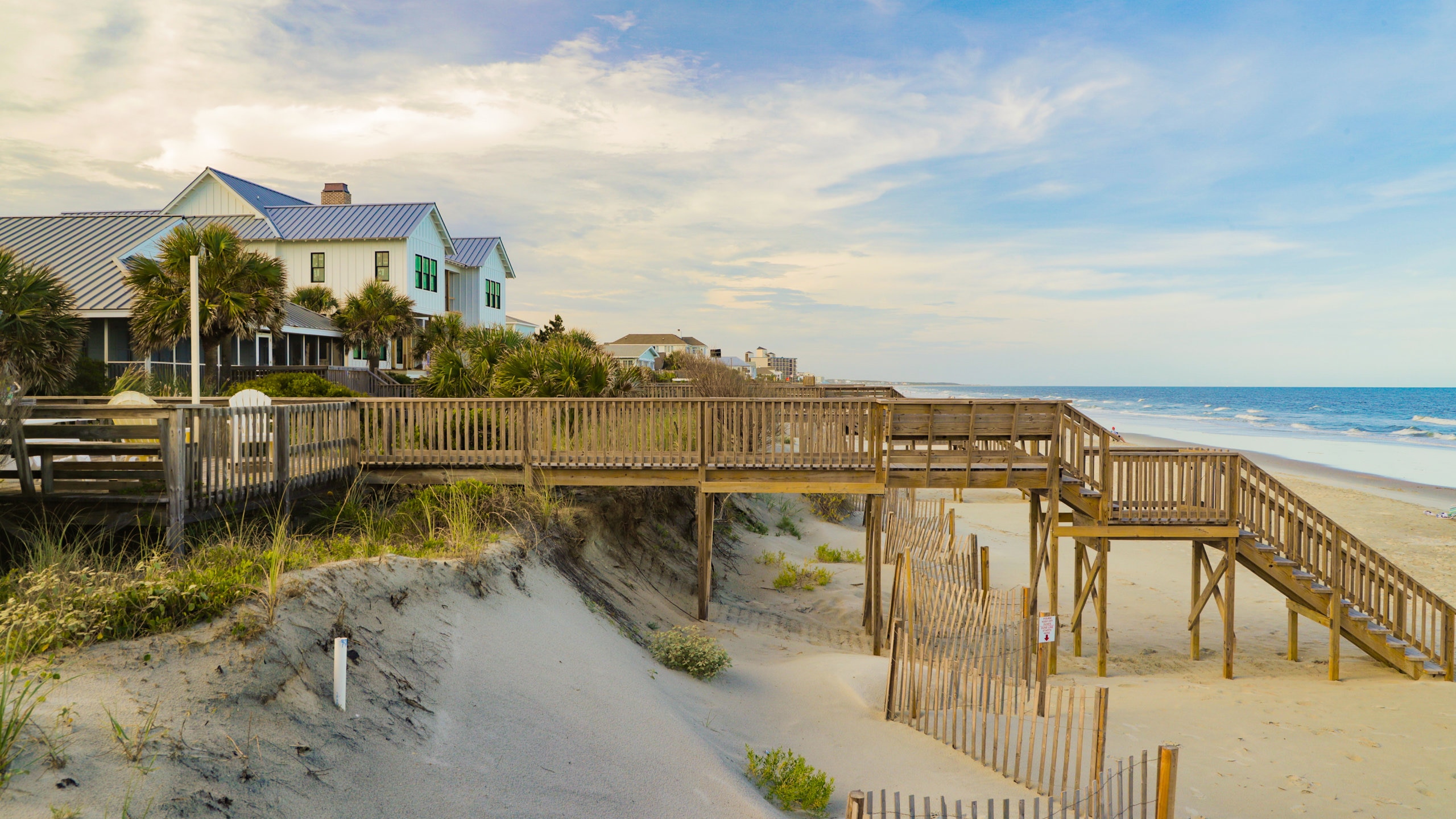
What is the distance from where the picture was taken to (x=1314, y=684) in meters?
10.7

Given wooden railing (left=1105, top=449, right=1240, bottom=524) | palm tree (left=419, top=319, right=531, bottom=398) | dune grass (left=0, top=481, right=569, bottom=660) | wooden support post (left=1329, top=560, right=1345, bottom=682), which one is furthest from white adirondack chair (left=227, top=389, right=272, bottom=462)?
wooden support post (left=1329, top=560, right=1345, bottom=682)

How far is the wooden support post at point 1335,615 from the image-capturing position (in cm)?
1085

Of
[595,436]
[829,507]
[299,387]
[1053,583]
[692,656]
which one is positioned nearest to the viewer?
[692,656]

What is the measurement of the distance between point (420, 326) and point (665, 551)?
1067 inches

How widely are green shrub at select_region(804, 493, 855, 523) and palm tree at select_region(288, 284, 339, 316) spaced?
22.5 meters

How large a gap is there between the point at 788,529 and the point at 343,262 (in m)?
25.2

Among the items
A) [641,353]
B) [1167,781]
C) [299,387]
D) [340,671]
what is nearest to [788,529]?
[299,387]

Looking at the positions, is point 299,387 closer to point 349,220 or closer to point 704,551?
point 704,551

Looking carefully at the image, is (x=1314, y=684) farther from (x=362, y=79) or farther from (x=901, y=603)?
(x=362, y=79)

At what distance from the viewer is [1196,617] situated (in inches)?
466

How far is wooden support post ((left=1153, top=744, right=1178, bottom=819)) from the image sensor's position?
17.2ft

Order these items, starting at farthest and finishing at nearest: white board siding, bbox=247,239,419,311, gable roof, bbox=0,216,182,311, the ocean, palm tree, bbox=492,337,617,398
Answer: the ocean
white board siding, bbox=247,239,419,311
gable roof, bbox=0,216,182,311
palm tree, bbox=492,337,617,398

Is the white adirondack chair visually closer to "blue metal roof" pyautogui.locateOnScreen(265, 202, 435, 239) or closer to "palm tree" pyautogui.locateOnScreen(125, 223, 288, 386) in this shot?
"palm tree" pyautogui.locateOnScreen(125, 223, 288, 386)

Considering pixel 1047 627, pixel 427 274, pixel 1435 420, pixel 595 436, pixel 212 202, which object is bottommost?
pixel 1435 420
